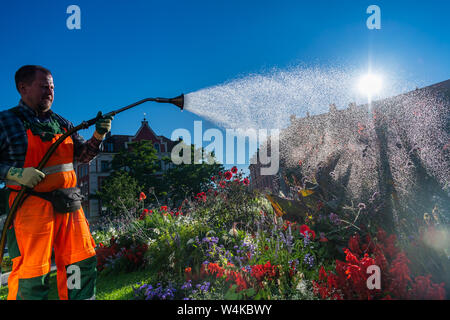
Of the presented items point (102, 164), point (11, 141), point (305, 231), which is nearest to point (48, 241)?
point (11, 141)

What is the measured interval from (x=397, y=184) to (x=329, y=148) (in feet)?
3.97

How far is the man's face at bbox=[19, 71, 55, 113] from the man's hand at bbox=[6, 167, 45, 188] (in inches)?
28.1

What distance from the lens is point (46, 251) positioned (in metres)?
2.34

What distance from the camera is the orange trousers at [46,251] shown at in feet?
7.38

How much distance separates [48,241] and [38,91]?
4.59 ft

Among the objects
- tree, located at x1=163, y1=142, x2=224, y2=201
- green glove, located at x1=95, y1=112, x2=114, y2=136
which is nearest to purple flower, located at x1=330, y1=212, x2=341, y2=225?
green glove, located at x1=95, y1=112, x2=114, y2=136

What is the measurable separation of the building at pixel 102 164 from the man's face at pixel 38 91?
2790 centimetres

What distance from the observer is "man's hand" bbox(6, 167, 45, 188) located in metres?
2.22

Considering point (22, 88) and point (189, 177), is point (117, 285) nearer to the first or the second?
point (22, 88)

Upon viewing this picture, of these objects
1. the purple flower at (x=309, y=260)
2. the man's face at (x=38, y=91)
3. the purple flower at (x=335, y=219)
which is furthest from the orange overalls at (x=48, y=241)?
the purple flower at (x=335, y=219)

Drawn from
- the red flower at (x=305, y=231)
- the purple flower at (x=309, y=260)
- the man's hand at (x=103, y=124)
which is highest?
the man's hand at (x=103, y=124)

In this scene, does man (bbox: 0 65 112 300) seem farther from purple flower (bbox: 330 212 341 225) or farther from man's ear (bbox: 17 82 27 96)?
purple flower (bbox: 330 212 341 225)

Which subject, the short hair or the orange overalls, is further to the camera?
the short hair

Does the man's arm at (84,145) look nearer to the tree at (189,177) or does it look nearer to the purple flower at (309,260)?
the purple flower at (309,260)
